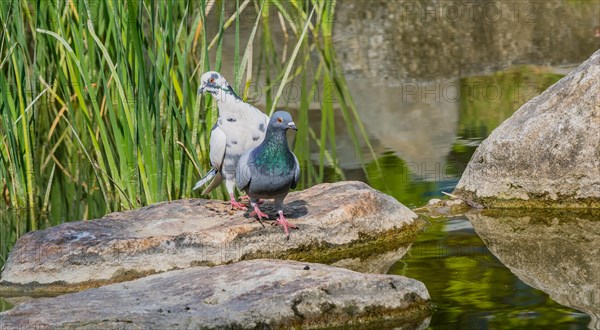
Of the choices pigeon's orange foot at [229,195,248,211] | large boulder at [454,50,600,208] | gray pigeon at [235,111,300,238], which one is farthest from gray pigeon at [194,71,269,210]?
large boulder at [454,50,600,208]

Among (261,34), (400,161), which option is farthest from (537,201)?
(261,34)

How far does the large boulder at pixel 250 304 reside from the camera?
443cm

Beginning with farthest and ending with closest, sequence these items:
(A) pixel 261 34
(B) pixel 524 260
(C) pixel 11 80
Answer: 1. (A) pixel 261 34
2. (C) pixel 11 80
3. (B) pixel 524 260

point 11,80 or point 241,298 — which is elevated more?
point 11,80

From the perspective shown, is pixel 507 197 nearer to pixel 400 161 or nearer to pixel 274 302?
pixel 400 161

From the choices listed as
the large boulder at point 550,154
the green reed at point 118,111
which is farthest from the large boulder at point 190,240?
the large boulder at point 550,154

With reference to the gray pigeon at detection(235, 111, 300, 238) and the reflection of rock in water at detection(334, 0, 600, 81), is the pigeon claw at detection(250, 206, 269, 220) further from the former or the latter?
the reflection of rock in water at detection(334, 0, 600, 81)

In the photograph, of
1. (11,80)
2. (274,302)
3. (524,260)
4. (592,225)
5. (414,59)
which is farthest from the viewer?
(414,59)

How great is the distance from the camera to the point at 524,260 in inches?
211

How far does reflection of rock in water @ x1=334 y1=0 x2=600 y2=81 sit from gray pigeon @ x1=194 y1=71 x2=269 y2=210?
5.30 meters

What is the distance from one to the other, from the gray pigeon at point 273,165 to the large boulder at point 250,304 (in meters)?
0.68

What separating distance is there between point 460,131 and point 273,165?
346 cm

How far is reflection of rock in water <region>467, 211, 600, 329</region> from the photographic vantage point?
4816 millimetres

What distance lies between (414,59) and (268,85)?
2.35 m
